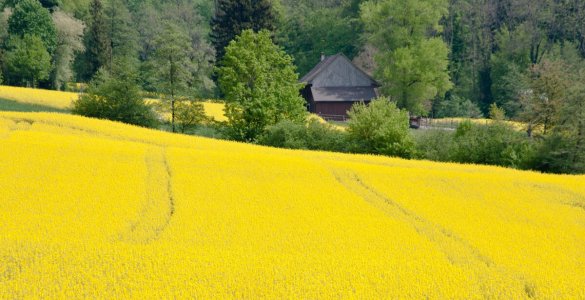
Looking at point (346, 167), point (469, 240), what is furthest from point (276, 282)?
point (346, 167)

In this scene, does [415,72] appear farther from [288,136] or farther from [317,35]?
[317,35]

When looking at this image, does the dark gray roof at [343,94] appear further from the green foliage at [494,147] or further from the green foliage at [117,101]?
the green foliage at [494,147]

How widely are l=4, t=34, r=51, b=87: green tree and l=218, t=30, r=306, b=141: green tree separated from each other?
2840 cm

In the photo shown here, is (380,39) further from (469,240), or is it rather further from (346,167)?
(469,240)

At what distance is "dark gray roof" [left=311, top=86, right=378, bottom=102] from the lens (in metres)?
67.4

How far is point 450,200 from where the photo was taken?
50.3ft

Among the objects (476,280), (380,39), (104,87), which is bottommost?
(476,280)

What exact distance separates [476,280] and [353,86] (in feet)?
202

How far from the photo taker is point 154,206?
13484mm

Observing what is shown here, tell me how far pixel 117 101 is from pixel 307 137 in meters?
13.4

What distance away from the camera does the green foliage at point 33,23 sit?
6228 cm

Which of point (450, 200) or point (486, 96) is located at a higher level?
point (486, 96)

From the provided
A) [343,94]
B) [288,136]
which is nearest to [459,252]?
[288,136]

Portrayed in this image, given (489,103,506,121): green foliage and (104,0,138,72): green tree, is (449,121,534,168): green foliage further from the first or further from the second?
(104,0,138,72): green tree
